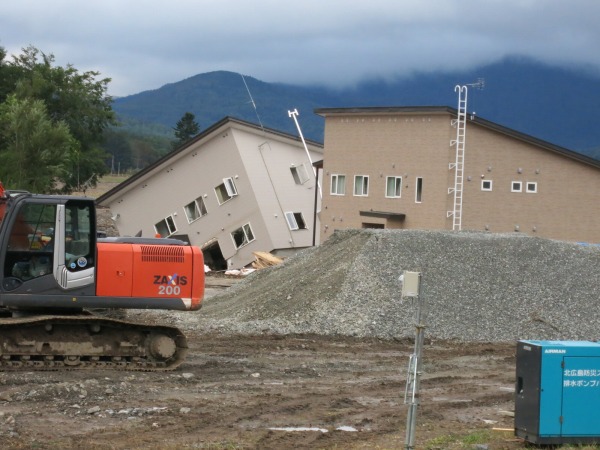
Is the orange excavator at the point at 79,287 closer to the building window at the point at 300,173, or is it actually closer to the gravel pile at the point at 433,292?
the gravel pile at the point at 433,292

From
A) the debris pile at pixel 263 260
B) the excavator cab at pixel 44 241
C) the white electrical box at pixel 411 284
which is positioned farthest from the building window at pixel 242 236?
the white electrical box at pixel 411 284

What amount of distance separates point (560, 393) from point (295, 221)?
41.7m

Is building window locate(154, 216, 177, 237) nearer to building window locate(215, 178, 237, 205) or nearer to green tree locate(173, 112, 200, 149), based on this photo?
building window locate(215, 178, 237, 205)

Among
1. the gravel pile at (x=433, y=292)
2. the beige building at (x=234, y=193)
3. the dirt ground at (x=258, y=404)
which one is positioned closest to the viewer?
the dirt ground at (x=258, y=404)

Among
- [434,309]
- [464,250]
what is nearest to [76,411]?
[434,309]

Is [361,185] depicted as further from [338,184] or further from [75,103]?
[75,103]

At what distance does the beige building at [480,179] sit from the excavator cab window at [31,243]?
3135 centimetres

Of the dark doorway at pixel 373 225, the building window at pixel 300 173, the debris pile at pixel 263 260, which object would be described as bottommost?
the debris pile at pixel 263 260

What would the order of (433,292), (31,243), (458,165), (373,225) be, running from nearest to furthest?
(31,243)
(433,292)
(458,165)
(373,225)

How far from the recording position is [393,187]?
48656mm

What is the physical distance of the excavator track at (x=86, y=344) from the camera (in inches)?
656

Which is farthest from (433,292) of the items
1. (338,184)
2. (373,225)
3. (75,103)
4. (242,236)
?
(75,103)

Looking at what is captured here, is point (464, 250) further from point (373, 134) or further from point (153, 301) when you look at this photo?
point (373, 134)

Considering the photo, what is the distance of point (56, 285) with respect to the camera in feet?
53.9
